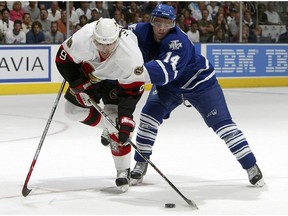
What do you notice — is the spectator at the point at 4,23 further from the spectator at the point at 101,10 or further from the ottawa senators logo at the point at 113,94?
the ottawa senators logo at the point at 113,94

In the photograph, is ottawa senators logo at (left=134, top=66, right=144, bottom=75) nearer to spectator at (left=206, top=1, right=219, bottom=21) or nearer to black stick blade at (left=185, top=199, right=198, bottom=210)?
black stick blade at (left=185, top=199, right=198, bottom=210)

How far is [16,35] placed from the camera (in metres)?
11.2

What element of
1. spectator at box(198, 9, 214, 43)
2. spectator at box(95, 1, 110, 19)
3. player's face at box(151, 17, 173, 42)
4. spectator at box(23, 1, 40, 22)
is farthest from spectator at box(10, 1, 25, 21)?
player's face at box(151, 17, 173, 42)

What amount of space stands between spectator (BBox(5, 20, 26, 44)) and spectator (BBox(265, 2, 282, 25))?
4.46 metres

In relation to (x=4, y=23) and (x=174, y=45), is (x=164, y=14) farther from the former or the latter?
(x=4, y=23)

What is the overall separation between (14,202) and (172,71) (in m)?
1.21

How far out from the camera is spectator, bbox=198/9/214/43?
12.8 meters

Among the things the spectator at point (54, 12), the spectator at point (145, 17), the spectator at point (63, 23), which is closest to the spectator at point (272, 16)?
the spectator at point (145, 17)

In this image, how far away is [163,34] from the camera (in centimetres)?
494

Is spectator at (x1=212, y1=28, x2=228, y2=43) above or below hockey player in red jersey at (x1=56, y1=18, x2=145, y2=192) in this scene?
below

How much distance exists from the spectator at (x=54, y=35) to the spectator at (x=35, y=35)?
0.11 meters

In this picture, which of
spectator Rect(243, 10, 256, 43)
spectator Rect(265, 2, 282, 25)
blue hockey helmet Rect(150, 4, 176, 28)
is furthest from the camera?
spectator Rect(265, 2, 282, 25)

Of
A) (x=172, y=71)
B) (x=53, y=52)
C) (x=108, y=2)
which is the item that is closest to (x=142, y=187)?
(x=172, y=71)

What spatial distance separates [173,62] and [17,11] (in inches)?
274
